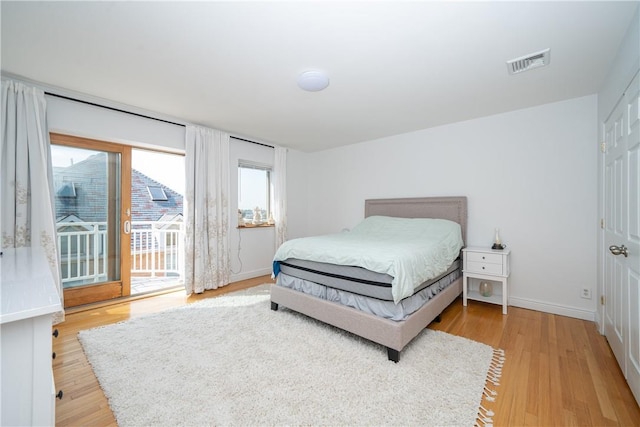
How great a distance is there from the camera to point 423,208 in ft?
12.9

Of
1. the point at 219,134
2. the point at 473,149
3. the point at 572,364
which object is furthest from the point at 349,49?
the point at 572,364

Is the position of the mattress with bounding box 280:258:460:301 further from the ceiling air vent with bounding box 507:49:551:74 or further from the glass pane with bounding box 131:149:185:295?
the glass pane with bounding box 131:149:185:295

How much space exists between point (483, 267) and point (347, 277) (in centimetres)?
177

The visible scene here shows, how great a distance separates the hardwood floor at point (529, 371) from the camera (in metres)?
1.53

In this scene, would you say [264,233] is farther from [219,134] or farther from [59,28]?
[59,28]

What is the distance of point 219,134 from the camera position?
13.2ft

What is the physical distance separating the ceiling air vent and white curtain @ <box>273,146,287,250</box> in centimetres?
356

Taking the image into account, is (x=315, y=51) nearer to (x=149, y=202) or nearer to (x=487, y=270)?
(x=487, y=270)

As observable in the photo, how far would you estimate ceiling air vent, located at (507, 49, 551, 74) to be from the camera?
2.12 meters

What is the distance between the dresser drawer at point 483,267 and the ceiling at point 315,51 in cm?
182

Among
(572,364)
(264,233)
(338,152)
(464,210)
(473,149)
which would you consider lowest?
(572,364)

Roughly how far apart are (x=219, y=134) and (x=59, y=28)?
2.21 metres

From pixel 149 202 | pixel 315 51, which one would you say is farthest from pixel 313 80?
pixel 149 202

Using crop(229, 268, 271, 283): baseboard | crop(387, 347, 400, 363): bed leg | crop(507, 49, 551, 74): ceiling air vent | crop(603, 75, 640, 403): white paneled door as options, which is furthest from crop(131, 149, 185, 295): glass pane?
crop(603, 75, 640, 403): white paneled door
